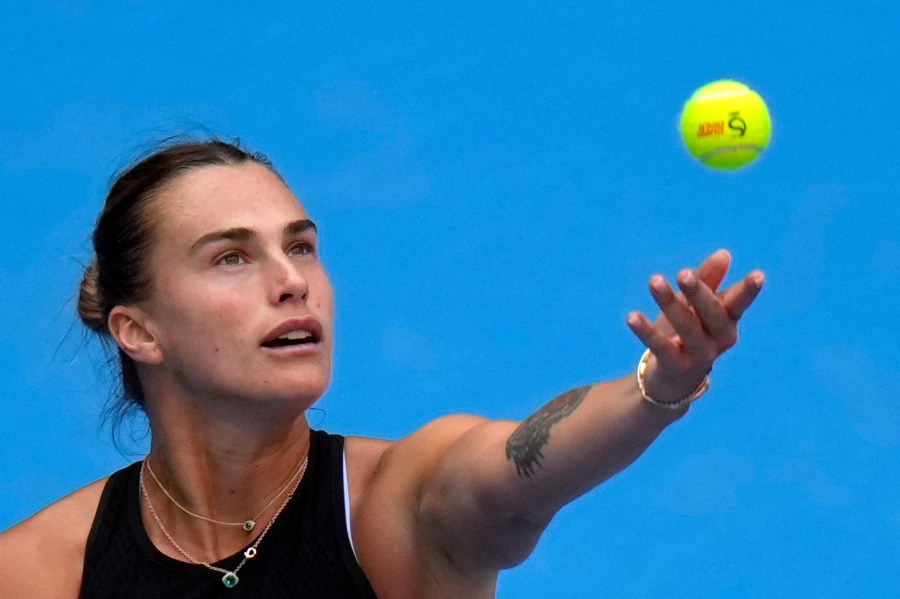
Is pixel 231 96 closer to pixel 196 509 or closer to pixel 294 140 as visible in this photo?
pixel 294 140

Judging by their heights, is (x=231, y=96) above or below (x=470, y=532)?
above

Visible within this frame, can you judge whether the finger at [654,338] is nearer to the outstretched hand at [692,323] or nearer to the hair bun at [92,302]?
the outstretched hand at [692,323]

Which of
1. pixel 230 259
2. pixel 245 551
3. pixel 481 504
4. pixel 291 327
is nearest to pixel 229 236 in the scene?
pixel 230 259

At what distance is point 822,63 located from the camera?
5148 mm

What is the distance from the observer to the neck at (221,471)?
2.16 metres

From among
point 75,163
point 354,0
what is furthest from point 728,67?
point 75,163

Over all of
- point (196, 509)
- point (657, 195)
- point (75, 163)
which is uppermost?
point (75, 163)

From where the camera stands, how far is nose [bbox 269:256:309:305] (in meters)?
2.08

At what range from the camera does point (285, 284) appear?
208 cm

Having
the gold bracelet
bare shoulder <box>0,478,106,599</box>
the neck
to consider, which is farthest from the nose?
the gold bracelet

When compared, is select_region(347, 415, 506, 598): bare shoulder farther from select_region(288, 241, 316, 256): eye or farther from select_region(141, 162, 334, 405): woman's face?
select_region(288, 241, 316, 256): eye

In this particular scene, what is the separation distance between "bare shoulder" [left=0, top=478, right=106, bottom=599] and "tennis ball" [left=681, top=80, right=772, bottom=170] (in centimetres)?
112

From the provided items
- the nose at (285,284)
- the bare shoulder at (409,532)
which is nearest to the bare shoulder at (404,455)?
the bare shoulder at (409,532)

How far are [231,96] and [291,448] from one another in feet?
10.8
